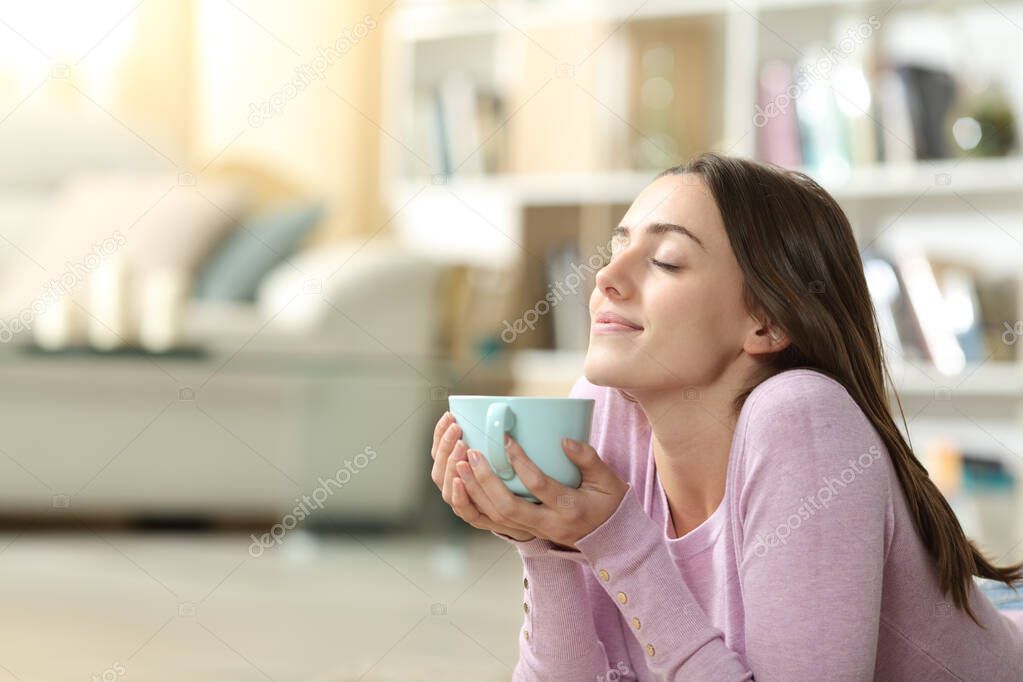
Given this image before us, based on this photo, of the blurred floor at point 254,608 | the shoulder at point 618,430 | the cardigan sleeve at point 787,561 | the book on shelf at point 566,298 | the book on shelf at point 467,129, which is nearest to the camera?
the cardigan sleeve at point 787,561

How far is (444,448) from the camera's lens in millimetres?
934

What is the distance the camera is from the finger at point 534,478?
0.90 meters

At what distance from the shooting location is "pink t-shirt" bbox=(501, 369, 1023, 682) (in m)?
0.87

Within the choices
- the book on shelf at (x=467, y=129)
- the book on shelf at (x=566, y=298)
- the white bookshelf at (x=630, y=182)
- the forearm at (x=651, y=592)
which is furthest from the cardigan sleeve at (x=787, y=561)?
→ the book on shelf at (x=467, y=129)

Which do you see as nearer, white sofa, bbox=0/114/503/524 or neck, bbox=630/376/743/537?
neck, bbox=630/376/743/537

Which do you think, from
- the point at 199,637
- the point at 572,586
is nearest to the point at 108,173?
the point at 199,637

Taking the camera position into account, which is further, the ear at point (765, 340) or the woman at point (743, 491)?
the ear at point (765, 340)

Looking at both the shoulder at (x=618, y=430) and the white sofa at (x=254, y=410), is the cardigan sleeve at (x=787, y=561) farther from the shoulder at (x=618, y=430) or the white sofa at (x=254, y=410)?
the white sofa at (x=254, y=410)

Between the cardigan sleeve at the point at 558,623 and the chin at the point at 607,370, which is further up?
the chin at the point at 607,370

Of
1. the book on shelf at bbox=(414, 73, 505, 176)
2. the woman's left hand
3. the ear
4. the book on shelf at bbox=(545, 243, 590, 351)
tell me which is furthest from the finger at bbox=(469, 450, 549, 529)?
the book on shelf at bbox=(414, 73, 505, 176)

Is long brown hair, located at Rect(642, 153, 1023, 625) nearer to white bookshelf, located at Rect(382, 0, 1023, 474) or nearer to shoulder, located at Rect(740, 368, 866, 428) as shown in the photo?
shoulder, located at Rect(740, 368, 866, 428)

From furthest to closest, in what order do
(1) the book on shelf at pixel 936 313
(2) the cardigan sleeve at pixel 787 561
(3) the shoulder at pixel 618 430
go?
(1) the book on shelf at pixel 936 313
(3) the shoulder at pixel 618 430
(2) the cardigan sleeve at pixel 787 561

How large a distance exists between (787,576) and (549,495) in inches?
6.9

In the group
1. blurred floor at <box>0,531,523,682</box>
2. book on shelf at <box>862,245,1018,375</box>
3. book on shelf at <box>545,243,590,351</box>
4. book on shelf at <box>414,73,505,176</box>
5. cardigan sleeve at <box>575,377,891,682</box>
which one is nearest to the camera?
cardigan sleeve at <box>575,377,891,682</box>
